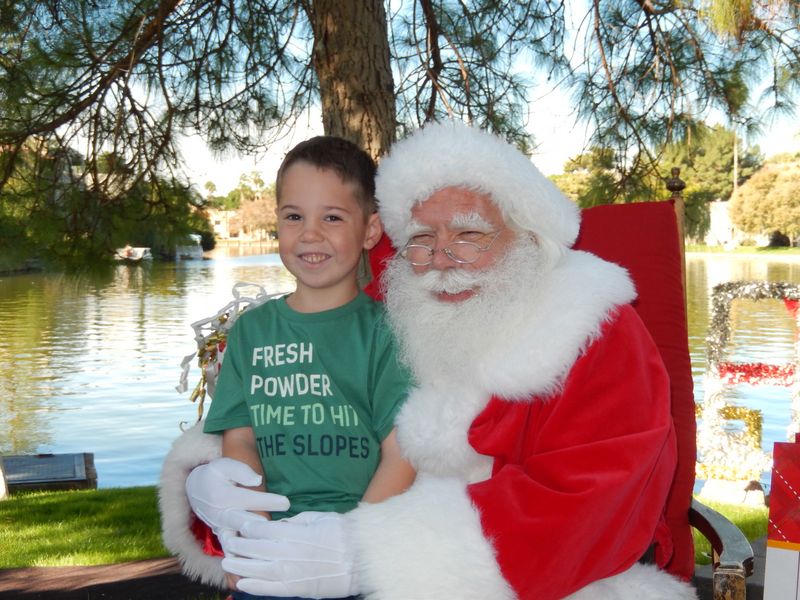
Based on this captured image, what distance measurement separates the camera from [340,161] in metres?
1.76

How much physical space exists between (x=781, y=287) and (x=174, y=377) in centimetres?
941

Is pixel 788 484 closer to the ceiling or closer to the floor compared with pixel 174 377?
closer to the ceiling

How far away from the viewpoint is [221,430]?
176cm

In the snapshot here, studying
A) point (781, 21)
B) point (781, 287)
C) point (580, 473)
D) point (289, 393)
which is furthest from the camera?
point (781, 287)

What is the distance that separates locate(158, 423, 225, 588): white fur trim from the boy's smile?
45 cm

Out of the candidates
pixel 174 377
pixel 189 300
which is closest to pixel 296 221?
pixel 174 377

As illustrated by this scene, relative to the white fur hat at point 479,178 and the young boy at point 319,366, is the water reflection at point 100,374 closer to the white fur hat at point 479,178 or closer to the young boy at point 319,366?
the young boy at point 319,366

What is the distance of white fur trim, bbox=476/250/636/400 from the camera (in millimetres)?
1451

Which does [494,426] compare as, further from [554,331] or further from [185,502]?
[185,502]

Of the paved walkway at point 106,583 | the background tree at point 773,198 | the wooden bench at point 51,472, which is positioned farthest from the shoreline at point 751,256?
the paved walkway at point 106,583

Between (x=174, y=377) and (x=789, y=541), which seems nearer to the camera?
(x=789, y=541)

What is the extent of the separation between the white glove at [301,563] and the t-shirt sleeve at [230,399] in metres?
0.34

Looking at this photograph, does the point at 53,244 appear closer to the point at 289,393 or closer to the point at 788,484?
the point at 289,393

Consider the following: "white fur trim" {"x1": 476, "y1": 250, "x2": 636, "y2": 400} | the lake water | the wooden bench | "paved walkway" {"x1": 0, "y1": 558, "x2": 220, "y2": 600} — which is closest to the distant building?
the lake water
